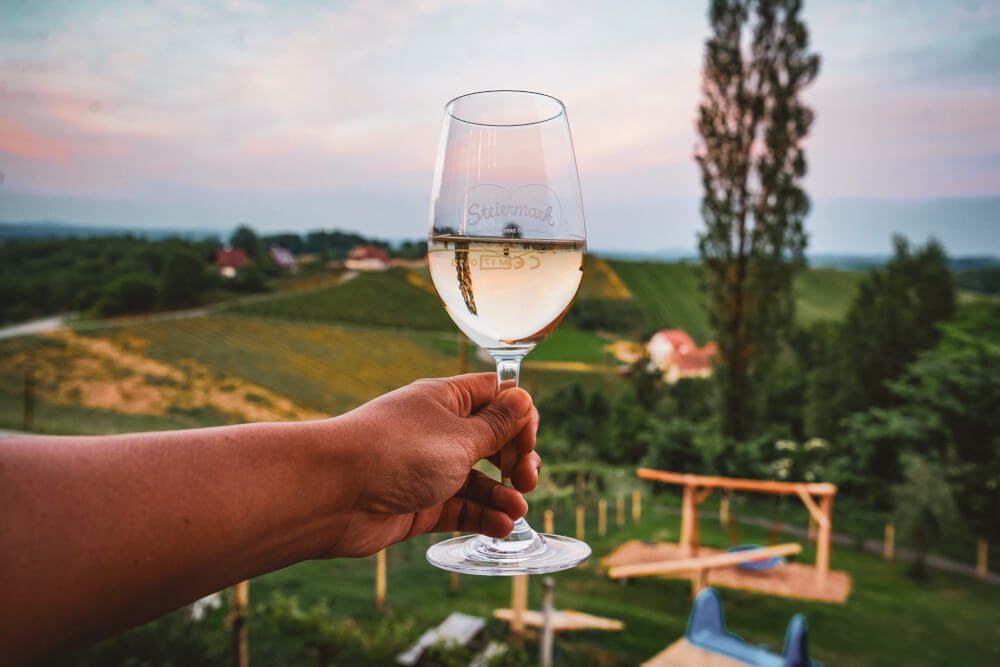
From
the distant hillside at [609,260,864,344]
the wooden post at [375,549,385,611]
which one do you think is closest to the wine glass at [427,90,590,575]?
the wooden post at [375,549,385,611]

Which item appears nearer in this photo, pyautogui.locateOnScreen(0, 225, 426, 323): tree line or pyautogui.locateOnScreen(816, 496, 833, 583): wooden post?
pyautogui.locateOnScreen(816, 496, 833, 583): wooden post

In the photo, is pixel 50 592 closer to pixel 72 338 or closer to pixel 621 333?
pixel 72 338

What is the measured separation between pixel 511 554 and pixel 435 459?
14 cm

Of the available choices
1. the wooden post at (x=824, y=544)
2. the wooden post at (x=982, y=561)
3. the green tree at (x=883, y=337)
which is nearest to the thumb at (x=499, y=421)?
the wooden post at (x=824, y=544)

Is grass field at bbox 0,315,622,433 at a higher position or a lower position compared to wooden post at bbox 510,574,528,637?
higher

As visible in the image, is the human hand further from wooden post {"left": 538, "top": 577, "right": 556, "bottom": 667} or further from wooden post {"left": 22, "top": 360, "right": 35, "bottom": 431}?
wooden post {"left": 22, "top": 360, "right": 35, "bottom": 431}

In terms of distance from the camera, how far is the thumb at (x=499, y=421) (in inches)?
29.8

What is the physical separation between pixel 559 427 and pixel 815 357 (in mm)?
5293

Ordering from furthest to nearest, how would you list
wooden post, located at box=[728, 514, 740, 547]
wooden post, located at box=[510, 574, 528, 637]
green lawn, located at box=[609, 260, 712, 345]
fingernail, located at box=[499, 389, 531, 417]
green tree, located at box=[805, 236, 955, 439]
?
green tree, located at box=[805, 236, 955, 439] → green lawn, located at box=[609, 260, 712, 345] → wooden post, located at box=[728, 514, 740, 547] → wooden post, located at box=[510, 574, 528, 637] → fingernail, located at box=[499, 389, 531, 417]

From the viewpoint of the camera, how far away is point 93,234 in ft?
28.9

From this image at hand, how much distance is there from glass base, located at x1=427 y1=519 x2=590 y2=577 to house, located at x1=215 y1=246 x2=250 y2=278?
844 cm

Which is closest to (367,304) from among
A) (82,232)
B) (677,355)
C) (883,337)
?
(82,232)

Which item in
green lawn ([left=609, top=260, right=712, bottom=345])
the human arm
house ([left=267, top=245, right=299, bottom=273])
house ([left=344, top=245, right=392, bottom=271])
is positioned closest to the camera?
the human arm

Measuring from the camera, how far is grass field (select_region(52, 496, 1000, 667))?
6867 mm
